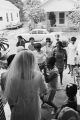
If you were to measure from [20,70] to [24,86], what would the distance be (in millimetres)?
233

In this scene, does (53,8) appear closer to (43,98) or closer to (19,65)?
(43,98)

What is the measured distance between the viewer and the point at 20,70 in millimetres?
2596

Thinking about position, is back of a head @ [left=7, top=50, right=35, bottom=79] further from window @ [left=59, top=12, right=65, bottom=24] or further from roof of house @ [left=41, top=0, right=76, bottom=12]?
window @ [left=59, top=12, right=65, bottom=24]

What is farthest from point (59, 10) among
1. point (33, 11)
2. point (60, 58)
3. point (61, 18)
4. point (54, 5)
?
point (60, 58)

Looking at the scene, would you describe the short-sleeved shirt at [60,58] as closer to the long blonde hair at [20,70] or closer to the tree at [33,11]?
the long blonde hair at [20,70]

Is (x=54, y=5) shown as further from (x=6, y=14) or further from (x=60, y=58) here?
(x=60, y=58)

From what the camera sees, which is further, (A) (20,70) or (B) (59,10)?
(B) (59,10)

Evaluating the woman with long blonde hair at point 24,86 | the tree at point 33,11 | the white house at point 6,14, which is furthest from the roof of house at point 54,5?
the woman with long blonde hair at point 24,86

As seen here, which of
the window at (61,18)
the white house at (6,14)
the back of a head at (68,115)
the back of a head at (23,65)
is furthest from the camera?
the white house at (6,14)

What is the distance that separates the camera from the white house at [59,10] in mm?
25562

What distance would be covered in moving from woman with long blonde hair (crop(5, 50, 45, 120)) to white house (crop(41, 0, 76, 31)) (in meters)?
23.1

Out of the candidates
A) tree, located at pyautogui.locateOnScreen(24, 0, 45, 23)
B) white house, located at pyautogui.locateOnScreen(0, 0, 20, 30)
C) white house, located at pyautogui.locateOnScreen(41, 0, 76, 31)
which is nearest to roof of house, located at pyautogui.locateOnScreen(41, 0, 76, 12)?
white house, located at pyautogui.locateOnScreen(41, 0, 76, 31)

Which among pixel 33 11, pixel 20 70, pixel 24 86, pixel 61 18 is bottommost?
pixel 24 86

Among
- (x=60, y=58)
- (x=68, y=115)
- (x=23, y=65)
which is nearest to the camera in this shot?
(x=68, y=115)
